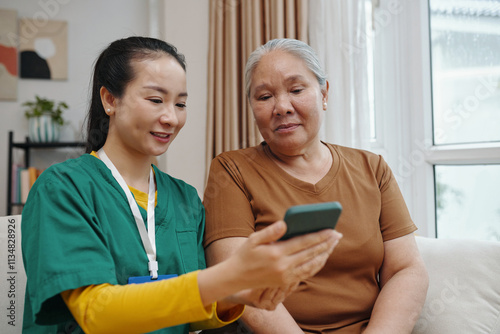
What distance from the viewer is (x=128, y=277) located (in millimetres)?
1042

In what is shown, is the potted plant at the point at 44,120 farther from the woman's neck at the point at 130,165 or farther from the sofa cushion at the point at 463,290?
the sofa cushion at the point at 463,290

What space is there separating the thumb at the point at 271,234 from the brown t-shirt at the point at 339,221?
505 mm

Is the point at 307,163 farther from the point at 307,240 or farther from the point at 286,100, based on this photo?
the point at 307,240

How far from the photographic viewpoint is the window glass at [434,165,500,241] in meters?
2.09

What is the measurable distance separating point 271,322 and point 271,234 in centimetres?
53

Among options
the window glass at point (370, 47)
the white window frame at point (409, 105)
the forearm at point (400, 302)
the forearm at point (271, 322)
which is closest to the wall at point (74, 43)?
the window glass at point (370, 47)

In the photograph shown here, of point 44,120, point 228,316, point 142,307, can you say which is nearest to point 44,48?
point 44,120

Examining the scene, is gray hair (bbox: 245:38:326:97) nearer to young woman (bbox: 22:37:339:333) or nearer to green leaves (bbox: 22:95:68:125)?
young woman (bbox: 22:37:339:333)

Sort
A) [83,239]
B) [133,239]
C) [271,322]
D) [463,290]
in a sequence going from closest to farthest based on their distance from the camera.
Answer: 1. [83,239]
2. [133,239]
3. [271,322]
4. [463,290]

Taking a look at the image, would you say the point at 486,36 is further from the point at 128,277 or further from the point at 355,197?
the point at 128,277

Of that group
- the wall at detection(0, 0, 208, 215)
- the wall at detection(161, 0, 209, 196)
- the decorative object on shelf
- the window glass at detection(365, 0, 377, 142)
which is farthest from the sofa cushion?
the decorative object on shelf

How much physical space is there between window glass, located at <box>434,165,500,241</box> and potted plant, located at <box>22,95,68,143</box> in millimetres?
2856

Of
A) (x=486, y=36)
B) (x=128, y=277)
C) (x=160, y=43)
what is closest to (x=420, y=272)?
(x=128, y=277)

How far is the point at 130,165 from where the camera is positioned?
1.18 m
